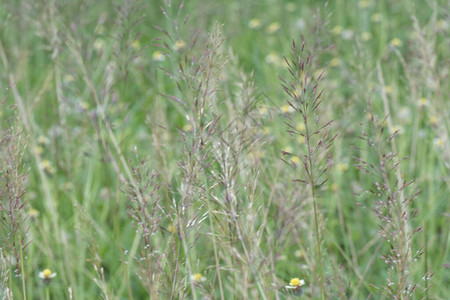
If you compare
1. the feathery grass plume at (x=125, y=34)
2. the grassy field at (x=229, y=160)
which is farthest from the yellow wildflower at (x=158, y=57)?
the feathery grass plume at (x=125, y=34)

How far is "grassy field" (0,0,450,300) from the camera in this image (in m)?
1.13

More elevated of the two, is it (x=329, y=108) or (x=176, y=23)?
(x=176, y=23)

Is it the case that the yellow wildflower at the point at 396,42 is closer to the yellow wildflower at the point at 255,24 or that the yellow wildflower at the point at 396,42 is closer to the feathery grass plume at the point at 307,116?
the yellow wildflower at the point at 255,24

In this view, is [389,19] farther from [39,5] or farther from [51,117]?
[39,5]

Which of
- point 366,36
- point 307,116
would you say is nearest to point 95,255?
point 307,116

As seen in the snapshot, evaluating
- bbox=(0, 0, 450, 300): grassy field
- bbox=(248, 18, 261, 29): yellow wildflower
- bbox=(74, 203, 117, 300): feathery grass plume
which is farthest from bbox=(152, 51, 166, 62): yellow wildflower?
bbox=(74, 203, 117, 300): feathery grass plume

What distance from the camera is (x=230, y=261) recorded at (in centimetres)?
139

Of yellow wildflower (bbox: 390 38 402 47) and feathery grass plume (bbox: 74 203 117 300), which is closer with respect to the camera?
feathery grass plume (bbox: 74 203 117 300)

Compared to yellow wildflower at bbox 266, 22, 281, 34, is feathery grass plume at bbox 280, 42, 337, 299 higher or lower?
lower

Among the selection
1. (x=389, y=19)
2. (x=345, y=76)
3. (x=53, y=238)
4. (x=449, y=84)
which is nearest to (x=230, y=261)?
(x=53, y=238)

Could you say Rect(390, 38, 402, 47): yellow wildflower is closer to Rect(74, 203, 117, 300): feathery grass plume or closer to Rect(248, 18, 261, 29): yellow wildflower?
Rect(248, 18, 261, 29): yellow wildflower

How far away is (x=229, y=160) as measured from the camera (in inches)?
43.0

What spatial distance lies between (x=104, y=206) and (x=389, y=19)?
7.86 ft

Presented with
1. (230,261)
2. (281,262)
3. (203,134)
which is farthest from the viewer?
(281,262)
